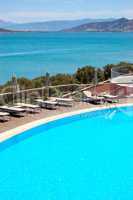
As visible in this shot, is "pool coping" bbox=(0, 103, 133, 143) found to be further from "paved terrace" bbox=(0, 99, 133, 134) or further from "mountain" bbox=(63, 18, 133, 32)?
"mountain" bbox=(63, 18, 133, 32)

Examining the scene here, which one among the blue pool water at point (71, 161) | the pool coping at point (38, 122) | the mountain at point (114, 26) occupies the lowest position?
the blue pool water at point (71, 161)

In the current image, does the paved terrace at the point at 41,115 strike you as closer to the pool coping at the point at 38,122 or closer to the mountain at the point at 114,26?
the pool coping at the point at 38,122

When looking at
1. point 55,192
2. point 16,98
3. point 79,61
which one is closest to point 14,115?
point 16,98

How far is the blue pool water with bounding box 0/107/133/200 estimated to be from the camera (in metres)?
6.49

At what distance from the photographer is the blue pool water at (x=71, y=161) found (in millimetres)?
6488

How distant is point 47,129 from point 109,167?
119 inches

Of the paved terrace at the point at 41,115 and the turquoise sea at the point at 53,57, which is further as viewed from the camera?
the turquoise sea at the point at 53,57

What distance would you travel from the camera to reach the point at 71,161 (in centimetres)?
810

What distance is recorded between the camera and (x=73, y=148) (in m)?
9.02

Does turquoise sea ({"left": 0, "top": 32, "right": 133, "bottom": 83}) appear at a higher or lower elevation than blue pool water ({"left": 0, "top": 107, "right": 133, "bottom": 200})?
higher

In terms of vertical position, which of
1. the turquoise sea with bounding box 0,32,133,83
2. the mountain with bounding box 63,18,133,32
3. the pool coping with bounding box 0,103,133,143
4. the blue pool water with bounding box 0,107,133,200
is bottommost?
the blue pool water with bounding box 0,107,133,200

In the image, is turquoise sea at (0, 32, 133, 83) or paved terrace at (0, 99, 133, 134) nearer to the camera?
paved terrace at (0, 99, 133, 134)

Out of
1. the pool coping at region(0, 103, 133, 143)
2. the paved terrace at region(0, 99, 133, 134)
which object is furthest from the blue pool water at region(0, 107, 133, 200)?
the paved terrace at region(0, 99, 133, 134)

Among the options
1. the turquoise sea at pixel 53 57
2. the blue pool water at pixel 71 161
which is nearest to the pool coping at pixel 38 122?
the blue pool water at pixel 71 161
